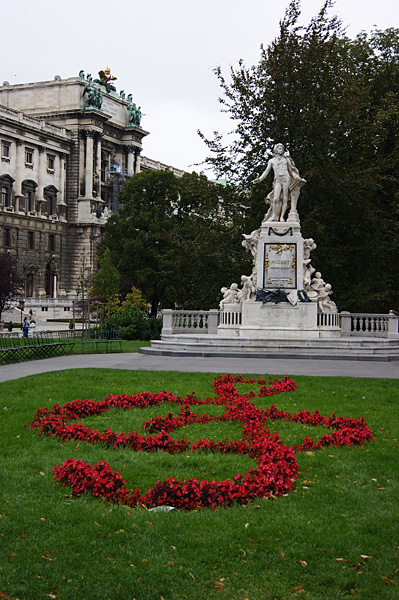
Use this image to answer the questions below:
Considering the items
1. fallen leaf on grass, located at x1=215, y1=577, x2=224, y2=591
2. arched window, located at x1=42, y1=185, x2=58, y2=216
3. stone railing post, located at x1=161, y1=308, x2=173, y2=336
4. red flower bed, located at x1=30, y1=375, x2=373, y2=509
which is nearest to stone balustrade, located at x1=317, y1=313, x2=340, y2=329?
stone railing post, located at x1=161, y1=308, x2=173, y2=336

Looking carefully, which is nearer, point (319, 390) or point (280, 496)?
point (280, 496)

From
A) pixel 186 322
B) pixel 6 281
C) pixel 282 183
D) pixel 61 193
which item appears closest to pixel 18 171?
pixel 61 193

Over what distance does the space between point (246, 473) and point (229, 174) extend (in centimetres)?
3088

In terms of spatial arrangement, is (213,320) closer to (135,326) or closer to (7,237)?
(135,326)

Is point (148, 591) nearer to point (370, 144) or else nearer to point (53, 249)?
point (370, 144)

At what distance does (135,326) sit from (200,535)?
2672 cm

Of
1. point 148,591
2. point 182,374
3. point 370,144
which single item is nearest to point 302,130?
point 370,144

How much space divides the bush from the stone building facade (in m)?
42.0

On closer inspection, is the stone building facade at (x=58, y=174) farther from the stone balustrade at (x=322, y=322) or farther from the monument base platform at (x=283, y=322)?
the monument base platform at (x=283, y=322)

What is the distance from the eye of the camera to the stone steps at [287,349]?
20125 mm

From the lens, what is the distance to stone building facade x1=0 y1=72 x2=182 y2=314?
7481 cm

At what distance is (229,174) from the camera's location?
36.5 m

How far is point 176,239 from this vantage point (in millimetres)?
37500

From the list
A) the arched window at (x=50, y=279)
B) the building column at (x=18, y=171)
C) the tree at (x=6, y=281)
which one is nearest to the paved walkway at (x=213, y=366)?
the tree at (x=6, y=281)
